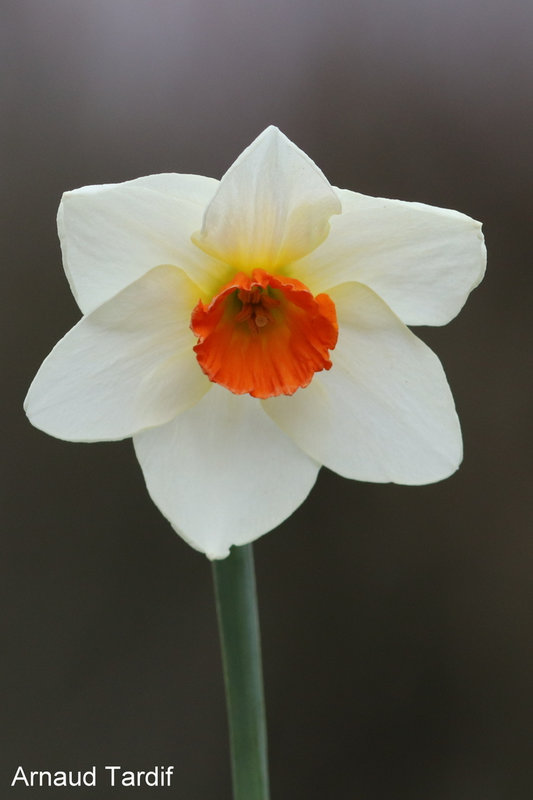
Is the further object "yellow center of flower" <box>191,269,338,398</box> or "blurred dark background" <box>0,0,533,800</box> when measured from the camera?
"blurred dark background" <box>0,0,533,800</box>

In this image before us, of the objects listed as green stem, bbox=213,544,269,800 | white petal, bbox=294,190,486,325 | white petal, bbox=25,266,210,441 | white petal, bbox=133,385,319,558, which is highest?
white petal, bbox=294,190,486,325

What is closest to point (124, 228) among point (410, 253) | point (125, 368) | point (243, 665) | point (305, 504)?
point (125, 368)

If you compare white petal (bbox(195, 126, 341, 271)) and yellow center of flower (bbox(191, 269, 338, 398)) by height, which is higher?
white petal (bbox(195, 126, 341, 271))

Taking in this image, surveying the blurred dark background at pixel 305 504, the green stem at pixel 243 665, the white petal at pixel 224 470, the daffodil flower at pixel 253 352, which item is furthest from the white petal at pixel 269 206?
the blurred dark background at pixel 305 504

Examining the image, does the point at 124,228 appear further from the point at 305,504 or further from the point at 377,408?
the point at 305,504

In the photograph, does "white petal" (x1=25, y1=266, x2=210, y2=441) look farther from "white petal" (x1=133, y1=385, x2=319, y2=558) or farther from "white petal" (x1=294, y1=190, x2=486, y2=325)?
"white petal" (x1=294, y1=190, x2=486, y2=325)

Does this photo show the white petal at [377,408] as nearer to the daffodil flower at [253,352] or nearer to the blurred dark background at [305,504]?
the daffodil flower at [253,352]

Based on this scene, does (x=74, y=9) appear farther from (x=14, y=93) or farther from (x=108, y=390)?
(x=108, y=390)

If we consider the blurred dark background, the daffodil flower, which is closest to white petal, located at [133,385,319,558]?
the daffodil flower
